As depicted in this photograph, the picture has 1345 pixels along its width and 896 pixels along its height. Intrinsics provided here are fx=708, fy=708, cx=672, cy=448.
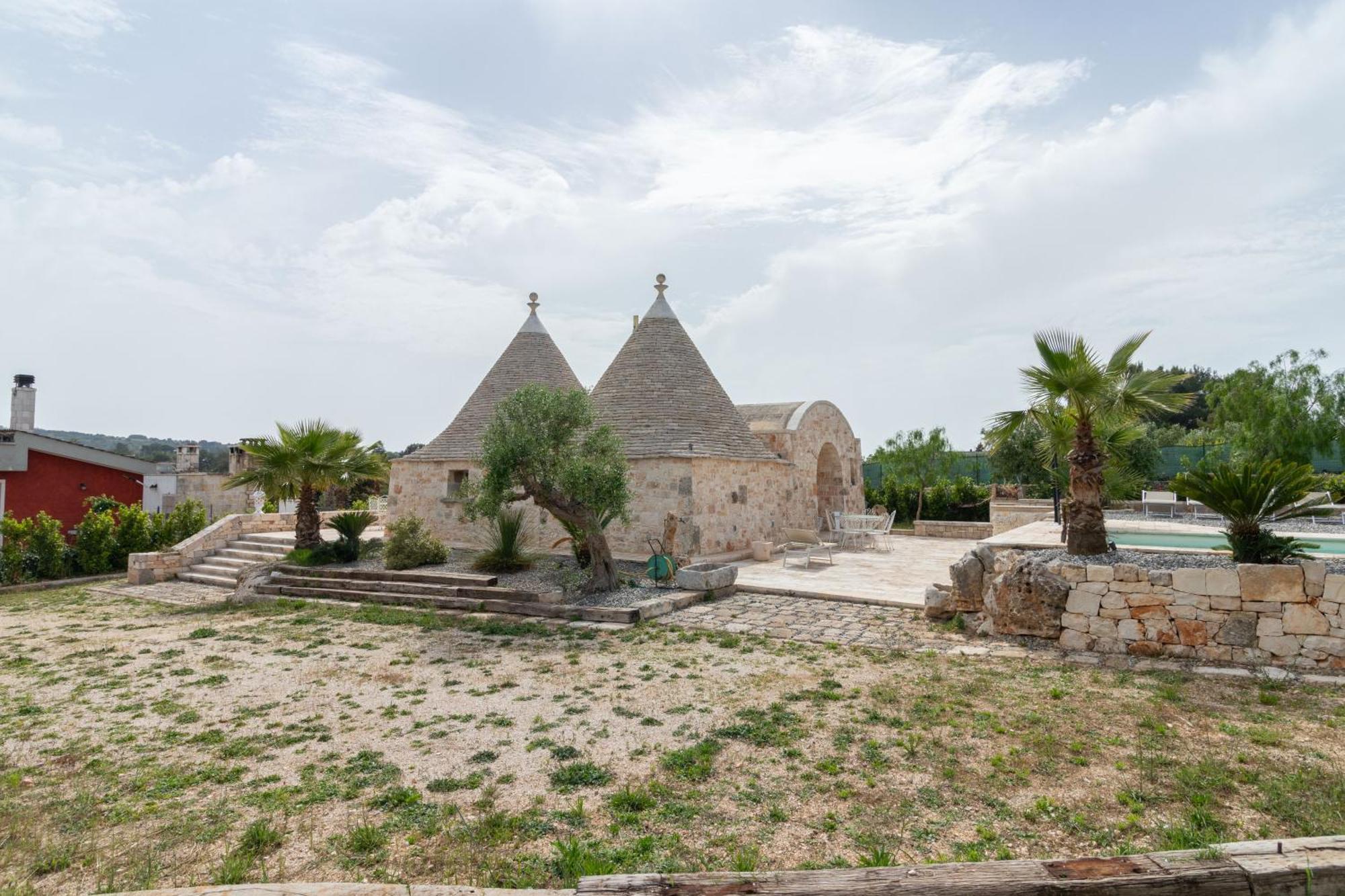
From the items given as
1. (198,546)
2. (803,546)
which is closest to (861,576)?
(803,546)

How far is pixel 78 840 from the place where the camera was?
380cm

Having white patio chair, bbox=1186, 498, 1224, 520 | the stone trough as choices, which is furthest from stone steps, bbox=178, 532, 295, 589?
white patio chair, bbox=1186, 498, 1224, 520

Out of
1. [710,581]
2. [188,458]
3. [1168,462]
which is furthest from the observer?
[1168,462]

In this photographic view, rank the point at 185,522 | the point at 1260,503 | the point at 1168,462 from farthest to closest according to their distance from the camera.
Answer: the point at 1168,462, the point at 185,522, the point at 1260,503

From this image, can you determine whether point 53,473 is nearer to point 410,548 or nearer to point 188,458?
point 188,458

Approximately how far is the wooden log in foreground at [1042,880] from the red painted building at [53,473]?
1907 cm

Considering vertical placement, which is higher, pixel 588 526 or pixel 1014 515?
pixel 588 526

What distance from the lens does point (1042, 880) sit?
8.36 ft

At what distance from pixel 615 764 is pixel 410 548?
9339 mm

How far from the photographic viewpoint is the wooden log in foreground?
249 centimetres

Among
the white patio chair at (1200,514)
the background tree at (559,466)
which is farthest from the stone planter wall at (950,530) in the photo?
the background tree at (559,466)

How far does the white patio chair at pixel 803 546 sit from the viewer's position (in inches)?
581

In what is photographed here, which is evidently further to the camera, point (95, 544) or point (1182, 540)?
point (95, 544)

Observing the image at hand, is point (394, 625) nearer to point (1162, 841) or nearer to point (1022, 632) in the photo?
point (1022, 632)
